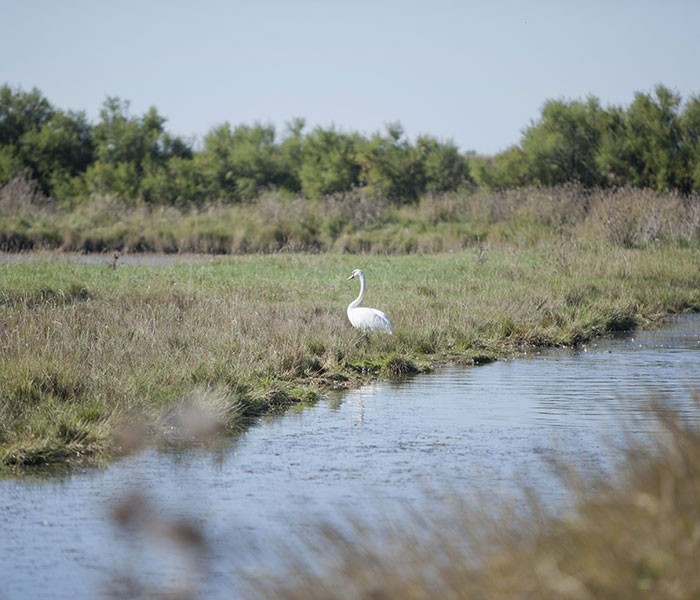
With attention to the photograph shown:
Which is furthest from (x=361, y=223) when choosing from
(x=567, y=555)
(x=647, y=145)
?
(x=567, y=555)

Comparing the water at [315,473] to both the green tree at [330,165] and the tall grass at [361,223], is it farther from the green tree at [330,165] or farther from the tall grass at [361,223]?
the green tree at [330,165]

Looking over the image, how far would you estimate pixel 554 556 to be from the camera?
371 cm

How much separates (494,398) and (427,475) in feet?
11.6

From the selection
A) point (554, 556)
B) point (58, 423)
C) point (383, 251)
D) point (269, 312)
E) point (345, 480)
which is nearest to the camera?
point (554, 556)

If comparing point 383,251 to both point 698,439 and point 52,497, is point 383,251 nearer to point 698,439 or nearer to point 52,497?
point 52,497

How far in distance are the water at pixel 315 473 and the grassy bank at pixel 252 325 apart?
62 centimetres

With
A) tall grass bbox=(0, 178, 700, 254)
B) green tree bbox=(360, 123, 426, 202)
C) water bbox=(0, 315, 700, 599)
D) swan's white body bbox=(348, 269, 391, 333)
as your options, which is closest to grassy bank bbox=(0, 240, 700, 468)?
swan's white body bbox=(348, 269, 391, 333)

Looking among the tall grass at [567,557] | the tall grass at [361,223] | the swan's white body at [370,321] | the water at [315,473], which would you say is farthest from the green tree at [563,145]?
the tall grass at [567,557]

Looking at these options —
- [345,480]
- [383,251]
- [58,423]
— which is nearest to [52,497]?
[58,423]

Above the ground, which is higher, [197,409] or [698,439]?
[698,439]

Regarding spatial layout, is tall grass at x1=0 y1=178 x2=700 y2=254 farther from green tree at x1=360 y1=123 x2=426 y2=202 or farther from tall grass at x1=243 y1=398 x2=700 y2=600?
tall grass at x1=243 y1=398 x2=700 y2=600

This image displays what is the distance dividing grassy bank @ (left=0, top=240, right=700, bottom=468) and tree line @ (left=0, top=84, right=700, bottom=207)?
1584 cm

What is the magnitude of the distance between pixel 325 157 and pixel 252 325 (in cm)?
3690

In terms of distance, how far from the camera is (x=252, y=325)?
1320 cm
